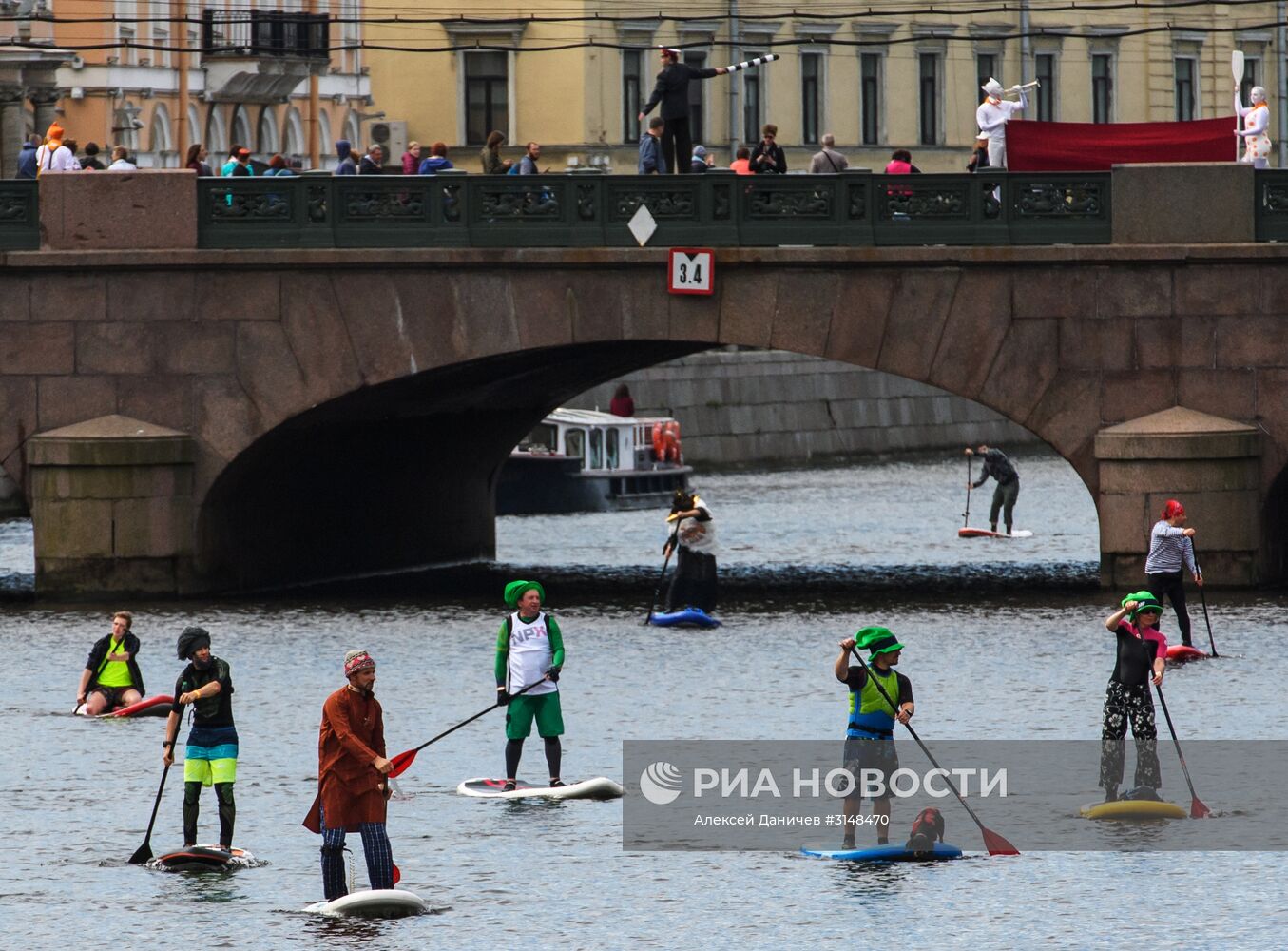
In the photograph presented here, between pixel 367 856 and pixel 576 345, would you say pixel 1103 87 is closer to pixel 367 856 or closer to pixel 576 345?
pixel 576 345

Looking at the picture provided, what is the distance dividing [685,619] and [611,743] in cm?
798

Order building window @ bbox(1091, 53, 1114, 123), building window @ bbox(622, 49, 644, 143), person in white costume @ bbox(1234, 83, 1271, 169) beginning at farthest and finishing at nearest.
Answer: building window @ bbox(1091, 53, 1114, 123) → building window @ bbox(622, 49, 644, 143) → person in white costume @ bbox(1234, 83, 1271, 169)

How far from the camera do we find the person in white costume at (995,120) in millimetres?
31375

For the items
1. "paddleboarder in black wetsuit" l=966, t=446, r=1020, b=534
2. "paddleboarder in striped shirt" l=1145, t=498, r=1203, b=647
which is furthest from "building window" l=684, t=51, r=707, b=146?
"paddleboarder in striped shirt" l=1145, t=498, r=1203, b=647

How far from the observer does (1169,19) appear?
72.1 metres

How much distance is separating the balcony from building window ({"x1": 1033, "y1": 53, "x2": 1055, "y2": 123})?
58.9 feet

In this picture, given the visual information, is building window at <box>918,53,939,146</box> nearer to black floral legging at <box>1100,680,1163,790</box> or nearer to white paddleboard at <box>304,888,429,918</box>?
black floral legging at <box>1100,680,1163,790</box>

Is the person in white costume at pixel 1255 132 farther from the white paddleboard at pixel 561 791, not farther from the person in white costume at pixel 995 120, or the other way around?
the white paddleboard at pixel 561 791

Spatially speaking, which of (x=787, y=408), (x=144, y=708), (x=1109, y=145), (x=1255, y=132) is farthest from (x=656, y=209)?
(x=787, y=408)

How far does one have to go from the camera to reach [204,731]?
1684 centimetres

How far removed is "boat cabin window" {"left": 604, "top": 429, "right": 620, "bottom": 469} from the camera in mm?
51125

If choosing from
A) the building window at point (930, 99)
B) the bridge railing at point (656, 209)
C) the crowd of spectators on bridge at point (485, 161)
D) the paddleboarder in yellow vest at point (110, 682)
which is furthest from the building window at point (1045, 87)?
the paddleboarder in yellow vest at point (110, 682)

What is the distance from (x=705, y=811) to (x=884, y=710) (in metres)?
2.57

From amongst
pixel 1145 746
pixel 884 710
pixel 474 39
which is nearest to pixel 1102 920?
pixel 884 710
